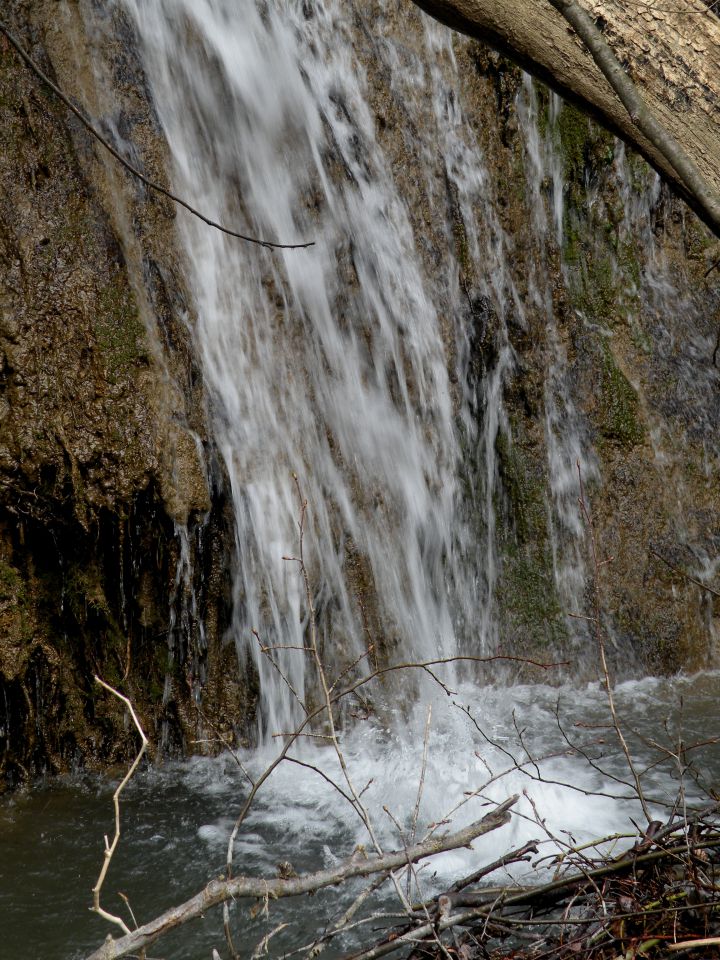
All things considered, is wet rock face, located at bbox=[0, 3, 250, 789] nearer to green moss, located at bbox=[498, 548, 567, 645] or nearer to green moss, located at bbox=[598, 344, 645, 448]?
green moss, located at bbox=[498, 548, 567, 645]

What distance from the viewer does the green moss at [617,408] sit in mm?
6328

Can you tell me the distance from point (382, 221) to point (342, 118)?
2.09ft

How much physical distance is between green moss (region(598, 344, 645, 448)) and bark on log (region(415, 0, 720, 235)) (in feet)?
11.5

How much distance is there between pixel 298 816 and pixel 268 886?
183cm

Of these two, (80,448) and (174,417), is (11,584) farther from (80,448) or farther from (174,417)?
(174,417)

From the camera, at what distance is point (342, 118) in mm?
5836

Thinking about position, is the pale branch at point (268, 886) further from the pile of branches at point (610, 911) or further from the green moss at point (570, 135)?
the green moss at point (570, 135)

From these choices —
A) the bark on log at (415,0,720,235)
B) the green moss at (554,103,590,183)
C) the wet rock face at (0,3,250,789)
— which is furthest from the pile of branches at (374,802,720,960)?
the green moss at (554,103,590,183)

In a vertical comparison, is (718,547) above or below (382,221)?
below

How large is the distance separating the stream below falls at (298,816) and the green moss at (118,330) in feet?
6.35

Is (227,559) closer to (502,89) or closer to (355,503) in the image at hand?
(355,503)

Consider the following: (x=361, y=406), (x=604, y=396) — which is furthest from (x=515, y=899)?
(x=604, y=396)

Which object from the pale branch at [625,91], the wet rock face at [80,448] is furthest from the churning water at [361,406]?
the pale branch at [625,91]

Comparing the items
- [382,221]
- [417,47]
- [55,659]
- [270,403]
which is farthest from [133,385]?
[417,47]
